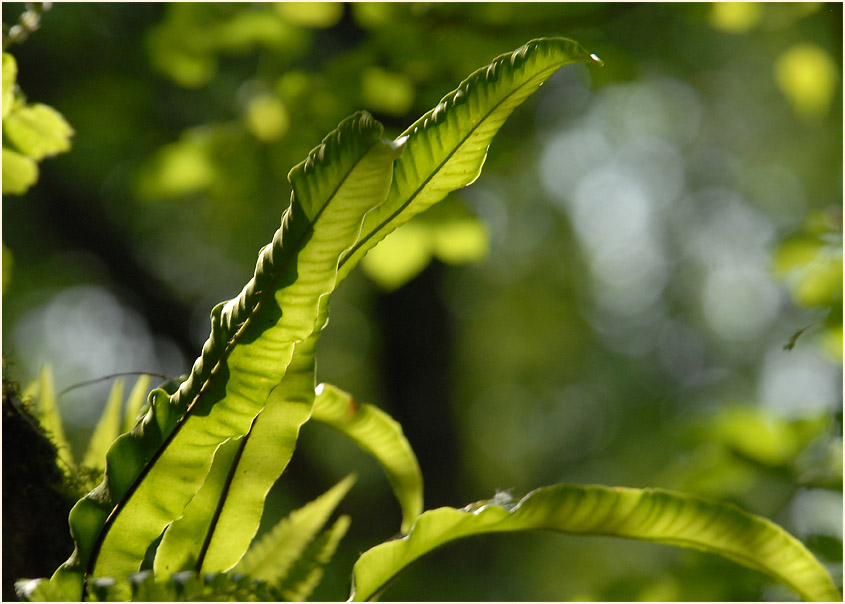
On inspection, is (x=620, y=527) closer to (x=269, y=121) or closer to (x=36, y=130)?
(x=36, y=130)

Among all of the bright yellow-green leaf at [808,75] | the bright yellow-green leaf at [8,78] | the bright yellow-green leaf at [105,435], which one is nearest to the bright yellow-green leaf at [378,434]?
the bright yellow-green leaf at [105,435]

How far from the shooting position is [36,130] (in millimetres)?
768

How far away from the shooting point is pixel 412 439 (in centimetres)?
296

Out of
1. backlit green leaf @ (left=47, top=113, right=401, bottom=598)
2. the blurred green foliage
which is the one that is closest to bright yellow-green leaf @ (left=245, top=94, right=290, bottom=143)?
the blurred green foliage

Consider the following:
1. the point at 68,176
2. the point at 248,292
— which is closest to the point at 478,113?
the point at 248,292

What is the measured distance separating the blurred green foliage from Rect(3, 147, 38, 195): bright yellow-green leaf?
69 cm

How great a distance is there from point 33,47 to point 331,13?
2633mm

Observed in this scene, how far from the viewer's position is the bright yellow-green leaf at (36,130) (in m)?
0.76

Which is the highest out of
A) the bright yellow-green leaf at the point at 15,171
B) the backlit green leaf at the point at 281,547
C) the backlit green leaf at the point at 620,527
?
the bright yellow-green leaf at the point at 15,171

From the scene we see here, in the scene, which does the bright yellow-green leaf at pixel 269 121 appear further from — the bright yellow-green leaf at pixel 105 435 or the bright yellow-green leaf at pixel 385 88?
the bright yellow-green leaf at pixel 105 435

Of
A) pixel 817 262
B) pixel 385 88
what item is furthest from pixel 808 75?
pixel 385 88

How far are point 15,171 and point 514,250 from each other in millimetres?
4773

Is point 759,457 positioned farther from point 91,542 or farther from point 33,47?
point 33,47

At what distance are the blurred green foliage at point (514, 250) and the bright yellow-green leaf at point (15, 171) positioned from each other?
688 millimetres
